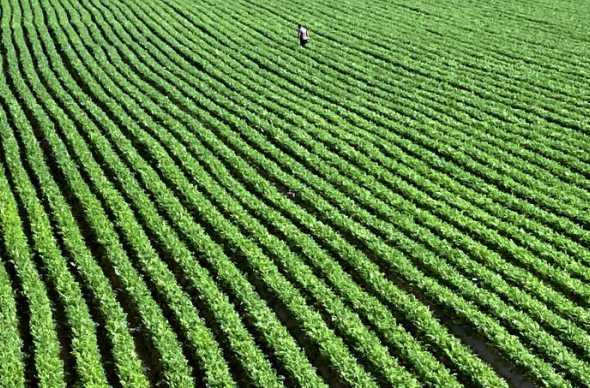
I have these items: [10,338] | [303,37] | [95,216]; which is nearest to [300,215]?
[95,216]

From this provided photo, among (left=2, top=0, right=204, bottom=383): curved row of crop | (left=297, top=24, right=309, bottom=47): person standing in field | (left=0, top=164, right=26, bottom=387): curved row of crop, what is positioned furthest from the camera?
(left=297, top=24, right=309, bottom=47): person standing in field

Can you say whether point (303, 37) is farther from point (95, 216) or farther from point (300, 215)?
point (95, 216)

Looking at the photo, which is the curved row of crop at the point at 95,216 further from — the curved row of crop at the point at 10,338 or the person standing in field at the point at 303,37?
the person standing in field at the point at 303,37

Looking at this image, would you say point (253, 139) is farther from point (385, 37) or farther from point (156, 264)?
point (385, 37)

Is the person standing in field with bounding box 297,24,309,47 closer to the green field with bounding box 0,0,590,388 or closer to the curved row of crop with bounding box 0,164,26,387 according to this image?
the green field with bounding box 0,0,590,388

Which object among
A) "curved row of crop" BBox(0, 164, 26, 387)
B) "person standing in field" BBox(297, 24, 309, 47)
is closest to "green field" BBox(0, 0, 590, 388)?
"curved row of crop" BBox(0, 164, 26, 387)

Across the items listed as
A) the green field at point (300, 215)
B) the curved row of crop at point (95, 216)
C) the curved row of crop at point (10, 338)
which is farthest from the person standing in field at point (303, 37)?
the curved row of crop at point (10, 338)

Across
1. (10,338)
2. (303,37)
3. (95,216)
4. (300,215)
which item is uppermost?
(303,37)

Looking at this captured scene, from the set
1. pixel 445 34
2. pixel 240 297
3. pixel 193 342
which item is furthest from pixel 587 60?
pixel 193 342
